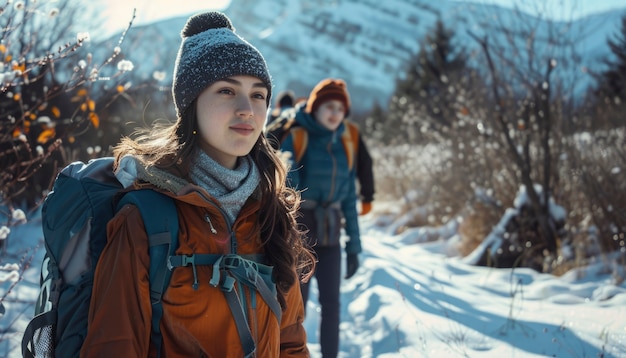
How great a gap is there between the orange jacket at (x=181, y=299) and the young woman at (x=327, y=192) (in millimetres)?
1691

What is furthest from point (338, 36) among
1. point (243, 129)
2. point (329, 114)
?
point (243, 129)

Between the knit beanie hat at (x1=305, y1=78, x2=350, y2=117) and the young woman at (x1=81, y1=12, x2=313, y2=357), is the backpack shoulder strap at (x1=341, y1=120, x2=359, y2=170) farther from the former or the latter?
the young woman at (x1=81, y1=12, x2=313, y2=357)

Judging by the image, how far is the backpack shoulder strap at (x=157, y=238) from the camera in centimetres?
133

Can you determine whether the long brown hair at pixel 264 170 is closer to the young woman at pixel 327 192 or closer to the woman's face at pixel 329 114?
the young woman at pixel 327 192

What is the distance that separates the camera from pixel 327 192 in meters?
3.42

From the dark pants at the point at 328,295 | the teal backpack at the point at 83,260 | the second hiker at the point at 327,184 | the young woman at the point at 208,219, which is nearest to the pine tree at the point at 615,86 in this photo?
the second hiker at the point at 327,184

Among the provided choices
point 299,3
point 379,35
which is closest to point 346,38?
point 379,35

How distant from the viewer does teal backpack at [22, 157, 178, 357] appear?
1322mm

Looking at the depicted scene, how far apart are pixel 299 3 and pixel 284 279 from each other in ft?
601

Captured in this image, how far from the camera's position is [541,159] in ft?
19.6

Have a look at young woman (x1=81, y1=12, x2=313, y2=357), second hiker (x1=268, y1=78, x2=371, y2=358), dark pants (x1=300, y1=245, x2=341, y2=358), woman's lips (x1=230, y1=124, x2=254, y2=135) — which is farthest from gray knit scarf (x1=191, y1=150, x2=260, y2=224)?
dark pants (x1=300, y1=245, x2=341, y2=358)

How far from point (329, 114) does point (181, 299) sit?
7.64 feet

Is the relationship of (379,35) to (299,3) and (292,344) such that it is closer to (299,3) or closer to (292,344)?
(299,3)

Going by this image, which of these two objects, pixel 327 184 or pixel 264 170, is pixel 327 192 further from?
pixel 264 170
